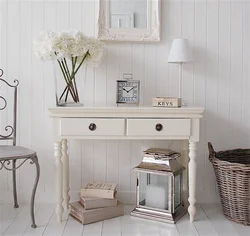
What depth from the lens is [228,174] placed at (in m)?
2.70

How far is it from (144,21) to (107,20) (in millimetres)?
273

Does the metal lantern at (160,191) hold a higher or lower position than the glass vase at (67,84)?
lower

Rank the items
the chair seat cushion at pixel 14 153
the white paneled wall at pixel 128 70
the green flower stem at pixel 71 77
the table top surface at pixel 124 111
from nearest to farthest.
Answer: the chair seat cushion at pixel 14 153, the table top surface at pixel 124 111, the green flower stem at pixel 71 77, the white paneled wall at pixel 128 70

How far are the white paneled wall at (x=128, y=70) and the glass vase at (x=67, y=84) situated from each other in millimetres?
52

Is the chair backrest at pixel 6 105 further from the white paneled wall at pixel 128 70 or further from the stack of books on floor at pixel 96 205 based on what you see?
the stack of books on floor at pixel 96 205

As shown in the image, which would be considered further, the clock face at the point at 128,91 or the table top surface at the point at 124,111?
the clock face at the point at 128,91

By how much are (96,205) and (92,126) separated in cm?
54

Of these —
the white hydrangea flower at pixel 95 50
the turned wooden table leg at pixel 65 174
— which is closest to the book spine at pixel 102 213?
the turned wooden table leg at pixel 65 174

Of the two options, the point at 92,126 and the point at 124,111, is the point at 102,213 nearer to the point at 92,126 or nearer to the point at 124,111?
the point at 92,126

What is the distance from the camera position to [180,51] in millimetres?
2885

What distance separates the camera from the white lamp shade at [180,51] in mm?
2877

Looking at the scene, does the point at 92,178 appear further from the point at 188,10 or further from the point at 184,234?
the point at 188,10

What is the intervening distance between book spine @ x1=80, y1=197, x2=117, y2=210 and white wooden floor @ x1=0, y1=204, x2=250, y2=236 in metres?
0.11

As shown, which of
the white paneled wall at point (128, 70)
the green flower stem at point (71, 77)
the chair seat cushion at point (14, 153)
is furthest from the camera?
the white paneled wall at point (128, 70)
